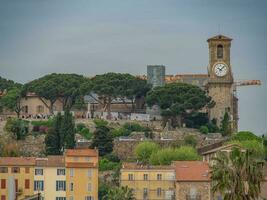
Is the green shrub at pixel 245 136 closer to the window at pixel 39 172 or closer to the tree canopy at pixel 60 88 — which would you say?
the tree canopy at pixel 60 88

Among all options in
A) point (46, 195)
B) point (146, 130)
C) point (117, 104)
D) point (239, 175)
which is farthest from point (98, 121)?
point (239, 175)

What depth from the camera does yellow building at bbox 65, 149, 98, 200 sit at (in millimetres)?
96062

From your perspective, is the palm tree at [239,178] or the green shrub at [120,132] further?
the green shrub at [120,132]

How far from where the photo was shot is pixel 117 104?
5276 inches

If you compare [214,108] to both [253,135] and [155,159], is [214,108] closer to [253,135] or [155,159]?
[253,135]

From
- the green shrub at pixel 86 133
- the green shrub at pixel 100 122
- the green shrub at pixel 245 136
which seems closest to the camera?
the green shrub at pixel 245 136

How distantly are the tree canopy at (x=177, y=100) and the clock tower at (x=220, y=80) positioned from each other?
1643 mm

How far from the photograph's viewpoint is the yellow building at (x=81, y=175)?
315ft

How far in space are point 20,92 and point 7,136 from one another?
1573cm

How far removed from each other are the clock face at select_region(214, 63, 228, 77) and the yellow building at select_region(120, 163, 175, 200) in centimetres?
3273

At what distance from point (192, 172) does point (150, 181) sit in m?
5.86

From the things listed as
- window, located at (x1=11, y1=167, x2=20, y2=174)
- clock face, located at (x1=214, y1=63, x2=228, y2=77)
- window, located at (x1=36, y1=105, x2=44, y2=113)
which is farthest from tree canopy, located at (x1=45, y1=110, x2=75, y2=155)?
window, located at (x1=36, y1=105, x2=44, y2=113)

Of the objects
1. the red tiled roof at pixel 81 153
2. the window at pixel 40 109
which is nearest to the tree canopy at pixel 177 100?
the window at pixel 40 109

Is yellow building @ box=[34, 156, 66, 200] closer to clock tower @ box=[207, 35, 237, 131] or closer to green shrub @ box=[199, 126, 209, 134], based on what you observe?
green shrub @ box=[199, 126, 209, 134]
